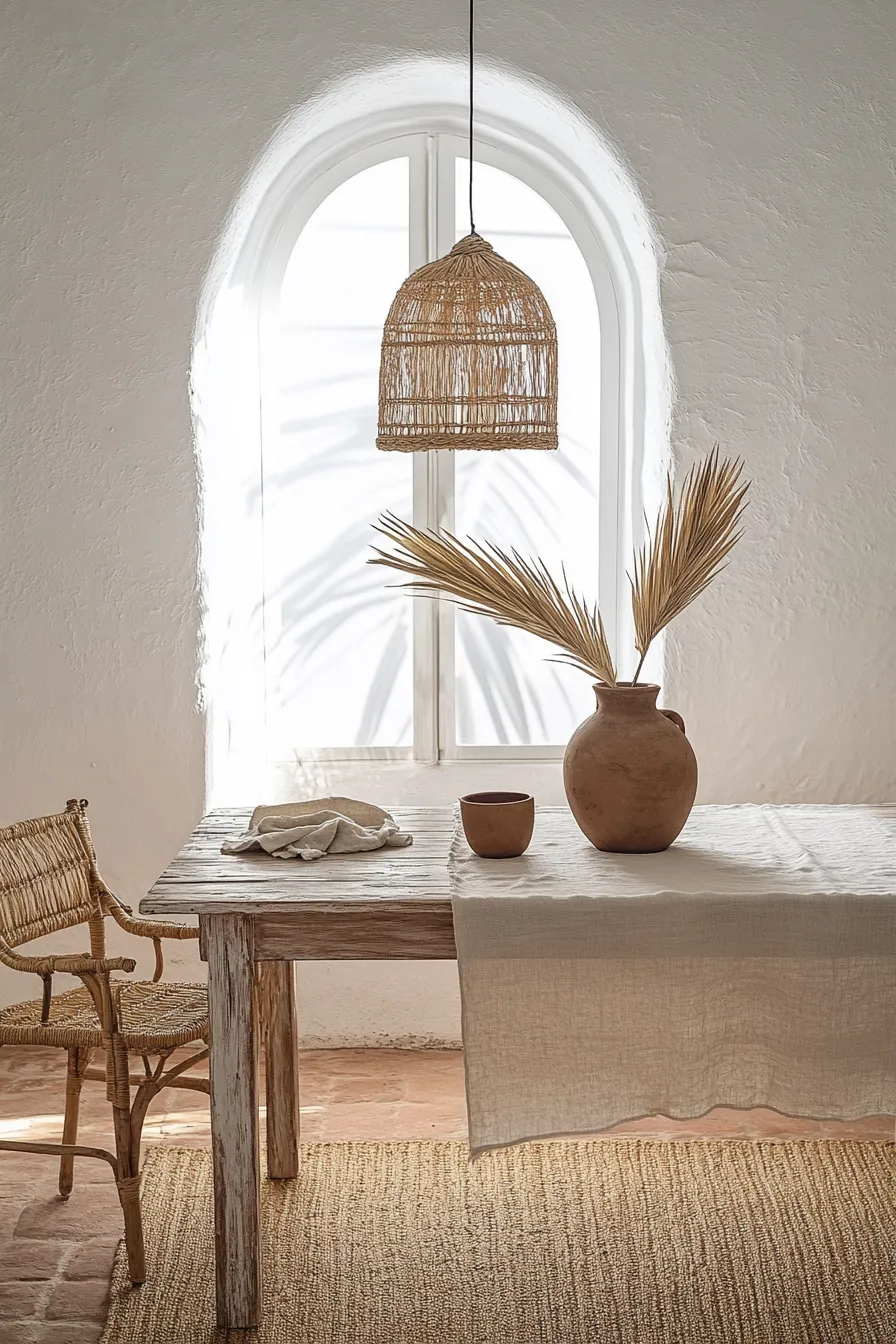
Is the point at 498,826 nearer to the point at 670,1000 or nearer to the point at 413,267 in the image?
the point at 670,1000

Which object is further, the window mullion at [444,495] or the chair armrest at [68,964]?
the window mullion at [444,495]

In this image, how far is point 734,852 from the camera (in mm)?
2611

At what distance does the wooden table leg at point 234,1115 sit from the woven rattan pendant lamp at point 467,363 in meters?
1.04

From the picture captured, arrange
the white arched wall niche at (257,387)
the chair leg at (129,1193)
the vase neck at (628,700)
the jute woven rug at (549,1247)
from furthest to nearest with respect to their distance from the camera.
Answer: the white arched wall niche at (257,387), the vase neck at (628,700), the chair leg at (129,1193), the jute woven rug at (549,1247)

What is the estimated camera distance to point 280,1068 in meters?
2.89

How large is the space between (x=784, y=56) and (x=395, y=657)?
2.02 metres

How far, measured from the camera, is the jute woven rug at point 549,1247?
239 cm

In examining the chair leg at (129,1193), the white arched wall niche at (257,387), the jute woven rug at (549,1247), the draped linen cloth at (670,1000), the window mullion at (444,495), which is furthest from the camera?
the window mullion at (444,495)

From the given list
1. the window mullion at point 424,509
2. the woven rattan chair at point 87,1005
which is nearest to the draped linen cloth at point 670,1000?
the woven rattan chair at point 87,1005

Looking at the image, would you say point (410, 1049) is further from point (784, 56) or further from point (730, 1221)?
point (784, 56)

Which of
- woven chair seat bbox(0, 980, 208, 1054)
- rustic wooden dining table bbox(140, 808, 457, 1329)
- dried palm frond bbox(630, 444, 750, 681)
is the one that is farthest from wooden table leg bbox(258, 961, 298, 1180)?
dried palm frond bbox(630, 444, 750, 681)

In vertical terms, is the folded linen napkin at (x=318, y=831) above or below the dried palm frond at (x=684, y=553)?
below

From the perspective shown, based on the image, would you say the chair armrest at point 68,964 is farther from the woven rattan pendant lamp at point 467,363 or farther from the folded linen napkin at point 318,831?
the woven rattan pendant lamp at point 467,363

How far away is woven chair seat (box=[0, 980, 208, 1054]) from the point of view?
253 centimetres
